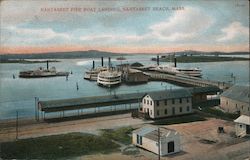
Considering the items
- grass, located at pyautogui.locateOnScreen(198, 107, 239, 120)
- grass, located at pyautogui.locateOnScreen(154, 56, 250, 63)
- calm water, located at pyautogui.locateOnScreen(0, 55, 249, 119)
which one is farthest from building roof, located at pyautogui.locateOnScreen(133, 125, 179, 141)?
grass, located at pyautogui.locateOnScreen(154, 56, 250, 63)

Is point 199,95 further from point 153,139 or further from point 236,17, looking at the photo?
point 236,17

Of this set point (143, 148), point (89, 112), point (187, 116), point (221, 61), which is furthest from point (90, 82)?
point (221, 61)

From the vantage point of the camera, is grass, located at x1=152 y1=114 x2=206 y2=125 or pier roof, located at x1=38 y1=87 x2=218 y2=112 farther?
grass, located at x1=152 y1=114 x2=206 y2=125

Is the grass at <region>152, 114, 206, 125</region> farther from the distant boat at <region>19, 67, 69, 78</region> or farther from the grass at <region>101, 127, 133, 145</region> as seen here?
the distant boat at <region>19, 67, 69, 78</region>

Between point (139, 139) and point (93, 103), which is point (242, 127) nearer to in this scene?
point (139, 139)

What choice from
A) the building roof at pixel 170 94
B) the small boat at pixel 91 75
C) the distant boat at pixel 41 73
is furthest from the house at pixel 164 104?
the distant boat at pixel 41 73

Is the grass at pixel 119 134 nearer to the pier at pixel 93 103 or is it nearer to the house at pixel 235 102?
the pier at pixel 93 103
